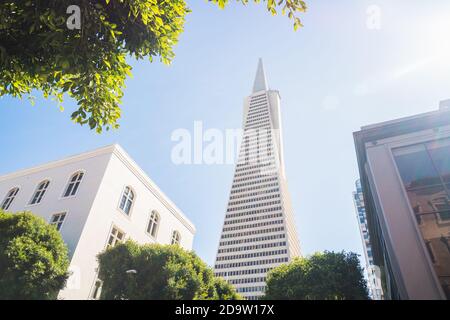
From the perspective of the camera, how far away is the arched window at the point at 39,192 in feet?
73.2

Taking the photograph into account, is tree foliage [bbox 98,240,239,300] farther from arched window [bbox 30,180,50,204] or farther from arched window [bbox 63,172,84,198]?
arched window [bbox 30,180,50,204]

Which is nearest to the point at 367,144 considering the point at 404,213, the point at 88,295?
the point at 404,213

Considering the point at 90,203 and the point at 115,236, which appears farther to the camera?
the point at 115,236

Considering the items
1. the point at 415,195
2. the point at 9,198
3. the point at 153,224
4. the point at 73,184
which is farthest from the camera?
the point at 153,224

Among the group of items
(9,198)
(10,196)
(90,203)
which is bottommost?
(90,203)

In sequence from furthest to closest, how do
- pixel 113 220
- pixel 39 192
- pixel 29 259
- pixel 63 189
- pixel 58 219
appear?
pixel 39 192, pixel 63 189, pixel 113 220, pixel 58 219, pixel 29 259

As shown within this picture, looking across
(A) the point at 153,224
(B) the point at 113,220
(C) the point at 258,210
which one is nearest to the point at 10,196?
(B) the point at 113,220

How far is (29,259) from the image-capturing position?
13.7m

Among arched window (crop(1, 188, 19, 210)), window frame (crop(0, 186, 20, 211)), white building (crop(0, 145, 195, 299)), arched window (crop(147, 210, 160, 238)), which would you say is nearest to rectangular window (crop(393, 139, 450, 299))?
white building (crop(0, 145, 195, 299))

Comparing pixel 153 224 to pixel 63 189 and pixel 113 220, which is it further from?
pixel 63 189

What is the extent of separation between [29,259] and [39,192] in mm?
10865

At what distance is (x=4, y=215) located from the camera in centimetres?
1503

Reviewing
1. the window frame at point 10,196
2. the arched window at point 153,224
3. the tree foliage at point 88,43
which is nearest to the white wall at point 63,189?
the window frame at point 10,196

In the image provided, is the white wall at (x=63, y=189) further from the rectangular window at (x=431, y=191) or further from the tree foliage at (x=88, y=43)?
the rectangular window at (x=431, y=191)
